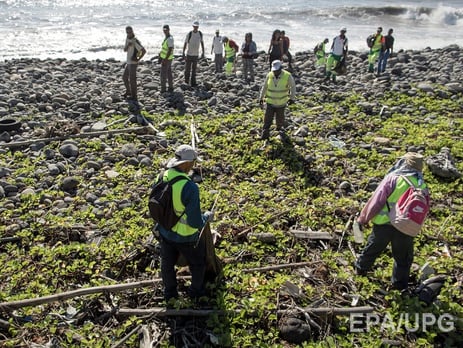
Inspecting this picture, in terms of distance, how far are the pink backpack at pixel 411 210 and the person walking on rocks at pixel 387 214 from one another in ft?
0.24

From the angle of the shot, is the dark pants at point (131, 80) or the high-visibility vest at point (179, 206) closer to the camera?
the high-visibility vest at point (179, 206)

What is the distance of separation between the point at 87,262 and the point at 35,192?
2.76 m

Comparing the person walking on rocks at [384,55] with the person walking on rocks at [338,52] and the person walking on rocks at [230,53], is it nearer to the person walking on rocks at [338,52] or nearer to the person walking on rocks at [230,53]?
the person walking on rocks at [338,52]

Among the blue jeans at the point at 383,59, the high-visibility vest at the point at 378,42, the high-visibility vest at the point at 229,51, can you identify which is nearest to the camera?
the high-visibility vest at the point at 229,51

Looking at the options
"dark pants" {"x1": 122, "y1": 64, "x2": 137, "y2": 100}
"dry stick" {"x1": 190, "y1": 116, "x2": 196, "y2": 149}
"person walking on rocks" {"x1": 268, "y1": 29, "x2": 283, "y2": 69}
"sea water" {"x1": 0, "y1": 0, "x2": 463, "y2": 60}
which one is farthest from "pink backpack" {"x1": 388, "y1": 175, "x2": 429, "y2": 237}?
"sea water" {"x1": 0, "y1": 0, "x2": 463, "y2": 60}

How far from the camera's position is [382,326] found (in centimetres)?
526

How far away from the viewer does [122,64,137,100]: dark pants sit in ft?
44.2

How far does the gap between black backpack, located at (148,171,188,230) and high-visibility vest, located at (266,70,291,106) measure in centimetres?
586

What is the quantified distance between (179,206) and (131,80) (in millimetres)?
9445

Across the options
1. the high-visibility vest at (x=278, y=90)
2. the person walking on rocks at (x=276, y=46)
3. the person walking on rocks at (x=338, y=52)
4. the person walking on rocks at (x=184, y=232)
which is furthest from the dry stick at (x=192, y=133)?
the person walking on rocks at (x=338, y=52)

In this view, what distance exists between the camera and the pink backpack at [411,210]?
5.19 m

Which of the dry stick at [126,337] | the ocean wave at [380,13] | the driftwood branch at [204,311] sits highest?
the ocean wave at [380,13]

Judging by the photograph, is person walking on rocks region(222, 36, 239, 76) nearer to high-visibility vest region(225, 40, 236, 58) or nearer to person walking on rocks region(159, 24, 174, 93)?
high-visibility vest region(225, 40, 236, 58)

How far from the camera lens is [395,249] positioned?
563 centimetres
